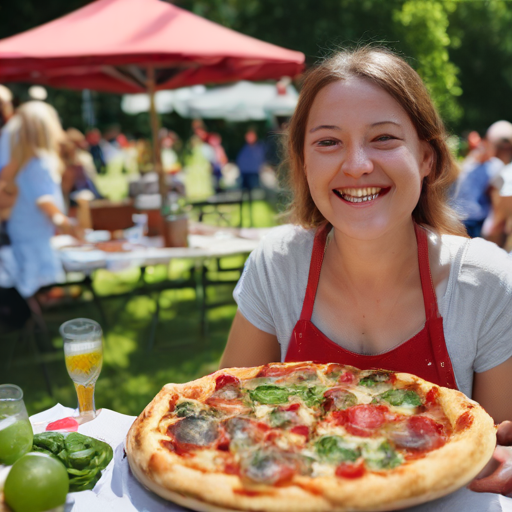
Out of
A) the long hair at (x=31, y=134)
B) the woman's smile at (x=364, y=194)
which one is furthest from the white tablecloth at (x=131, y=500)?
the long hair at (x=31, y=134)

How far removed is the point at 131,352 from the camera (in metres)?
5.71

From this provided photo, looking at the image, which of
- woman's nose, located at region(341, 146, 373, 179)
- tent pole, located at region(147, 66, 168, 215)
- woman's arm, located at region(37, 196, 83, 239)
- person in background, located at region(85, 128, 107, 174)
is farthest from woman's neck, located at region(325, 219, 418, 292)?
person in background, located at region(85, 128, 107, 174)

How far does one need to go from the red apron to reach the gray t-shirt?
0.03 metres

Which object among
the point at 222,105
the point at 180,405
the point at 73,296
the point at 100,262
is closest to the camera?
the point at 180,405

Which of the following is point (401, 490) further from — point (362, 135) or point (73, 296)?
point (73, 296)

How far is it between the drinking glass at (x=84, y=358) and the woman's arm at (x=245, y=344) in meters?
0.46

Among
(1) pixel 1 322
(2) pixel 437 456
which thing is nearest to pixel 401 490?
(2) pixel 437 456

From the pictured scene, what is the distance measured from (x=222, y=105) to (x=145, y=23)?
11.8 m

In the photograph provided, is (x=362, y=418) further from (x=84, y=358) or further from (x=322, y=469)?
(x=84, y=358)

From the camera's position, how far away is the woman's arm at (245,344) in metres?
2.15

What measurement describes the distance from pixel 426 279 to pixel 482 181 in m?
5.90

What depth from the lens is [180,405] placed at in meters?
1.59

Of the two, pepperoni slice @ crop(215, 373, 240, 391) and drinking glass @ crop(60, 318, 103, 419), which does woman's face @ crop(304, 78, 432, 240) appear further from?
drinking glass @ crop(60, 318, 103, 419)

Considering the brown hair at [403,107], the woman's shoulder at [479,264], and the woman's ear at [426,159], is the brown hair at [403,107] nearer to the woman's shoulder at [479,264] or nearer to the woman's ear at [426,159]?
the woman's ear at [426,159]
